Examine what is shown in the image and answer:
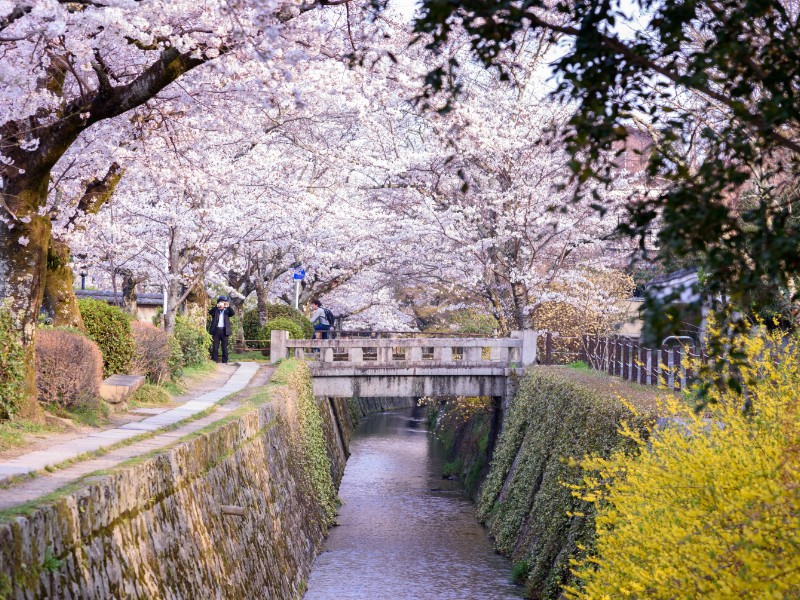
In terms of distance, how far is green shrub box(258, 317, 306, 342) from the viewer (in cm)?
3347

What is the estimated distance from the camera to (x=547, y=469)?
18312mm

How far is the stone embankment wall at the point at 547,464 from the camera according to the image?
1429 centimetres

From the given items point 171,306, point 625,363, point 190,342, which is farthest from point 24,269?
point 625,363

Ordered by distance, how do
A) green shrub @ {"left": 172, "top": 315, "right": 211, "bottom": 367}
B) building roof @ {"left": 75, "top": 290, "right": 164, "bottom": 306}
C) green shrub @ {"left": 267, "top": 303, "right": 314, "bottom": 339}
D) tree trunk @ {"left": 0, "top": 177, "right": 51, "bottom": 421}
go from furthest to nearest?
green shrub @ {"left": 267, "top": 303, "right": 314, "bottom": 339}
building roof @ {"left": 75, "top": 290, "right": 164, "bottom": 306}
green shrub @ {"left": 172, "top": 315, "right": 211, "bottom": 367}
tree trunk @ {"left": 0, "top": 177, "right": 51, "bottom": 421}

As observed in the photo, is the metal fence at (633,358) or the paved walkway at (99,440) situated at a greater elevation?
the metal fence at (633,358)

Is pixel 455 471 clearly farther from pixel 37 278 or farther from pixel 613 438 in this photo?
pixel 37 278

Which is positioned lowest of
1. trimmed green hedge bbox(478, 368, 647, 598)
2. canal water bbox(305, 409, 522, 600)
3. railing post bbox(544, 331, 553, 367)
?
canal water bbox(305, 409, 522, 600)

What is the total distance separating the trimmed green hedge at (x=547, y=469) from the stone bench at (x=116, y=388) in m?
6.33

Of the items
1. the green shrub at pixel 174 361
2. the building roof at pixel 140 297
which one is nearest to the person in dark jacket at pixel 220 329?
the building roof at pixel 140 297

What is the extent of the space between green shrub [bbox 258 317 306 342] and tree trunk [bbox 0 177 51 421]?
68.9 feet

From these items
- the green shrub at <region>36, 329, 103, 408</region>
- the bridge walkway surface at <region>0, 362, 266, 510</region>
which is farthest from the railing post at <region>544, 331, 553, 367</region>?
the green shrub at <region>36, 329, 103, 408</region>

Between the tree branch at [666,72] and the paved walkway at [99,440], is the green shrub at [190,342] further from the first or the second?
the tree branch at [666,72]

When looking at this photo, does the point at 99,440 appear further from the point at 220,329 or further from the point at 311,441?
the point at 220,329

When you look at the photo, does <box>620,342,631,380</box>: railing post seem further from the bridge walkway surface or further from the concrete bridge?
the bridge walkway surface
